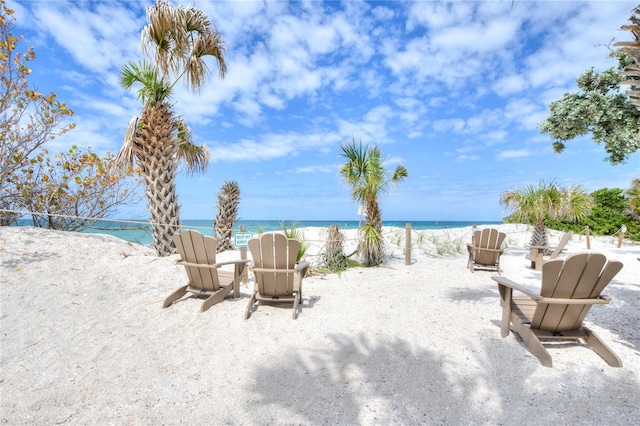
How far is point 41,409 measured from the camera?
6.95ft

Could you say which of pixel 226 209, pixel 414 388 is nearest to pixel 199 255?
pixel 414 388

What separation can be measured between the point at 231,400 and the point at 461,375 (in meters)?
1.83

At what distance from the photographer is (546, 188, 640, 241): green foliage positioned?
12.9 meters

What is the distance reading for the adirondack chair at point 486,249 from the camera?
6.26 metres

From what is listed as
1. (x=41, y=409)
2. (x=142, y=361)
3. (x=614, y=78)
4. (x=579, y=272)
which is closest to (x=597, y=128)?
(x=614, y=78)

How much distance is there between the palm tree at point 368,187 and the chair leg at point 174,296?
3891mm

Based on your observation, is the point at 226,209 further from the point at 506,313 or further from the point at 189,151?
the point at 506,313

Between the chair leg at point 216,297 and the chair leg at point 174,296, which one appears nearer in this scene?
the chair leg at point 216,297

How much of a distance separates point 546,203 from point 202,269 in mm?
8103

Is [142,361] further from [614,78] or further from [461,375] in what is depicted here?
[614,78]

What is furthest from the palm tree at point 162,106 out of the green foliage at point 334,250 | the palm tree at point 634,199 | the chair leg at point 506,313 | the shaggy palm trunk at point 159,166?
the palm tree at point 634,199

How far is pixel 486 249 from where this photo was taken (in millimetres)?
6227

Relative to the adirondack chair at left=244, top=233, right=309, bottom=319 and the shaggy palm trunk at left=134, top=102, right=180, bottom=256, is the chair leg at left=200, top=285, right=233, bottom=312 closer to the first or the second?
the adirondack chair at left=244, top=233, right=309, bottom=319

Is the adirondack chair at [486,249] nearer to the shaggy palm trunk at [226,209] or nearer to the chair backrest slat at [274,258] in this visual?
the chair backrest slat at [274,258]
